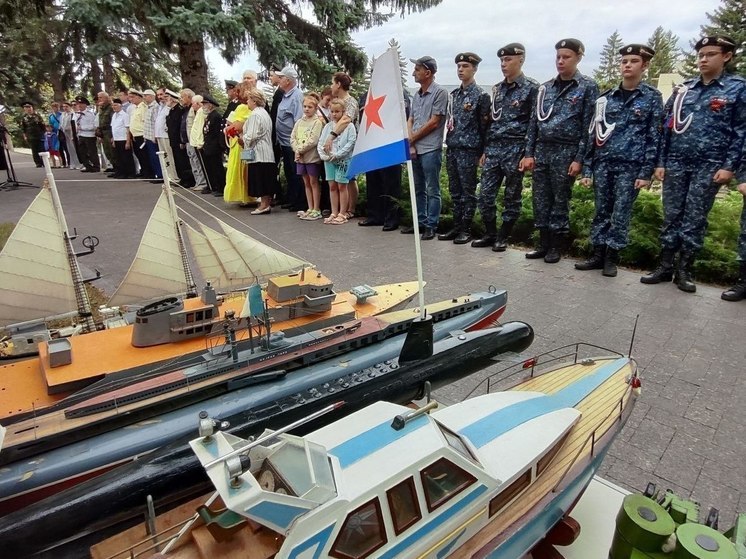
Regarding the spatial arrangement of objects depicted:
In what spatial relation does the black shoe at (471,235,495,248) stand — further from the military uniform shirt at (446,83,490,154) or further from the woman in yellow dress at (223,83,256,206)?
the woman in yellow dress at (223,83,256,206)

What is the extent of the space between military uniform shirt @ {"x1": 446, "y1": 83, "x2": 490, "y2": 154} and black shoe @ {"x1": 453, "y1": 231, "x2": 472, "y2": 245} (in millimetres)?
1521

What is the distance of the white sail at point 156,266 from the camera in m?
4.77

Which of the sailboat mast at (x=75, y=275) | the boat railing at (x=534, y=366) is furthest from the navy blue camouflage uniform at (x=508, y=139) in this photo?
the sailboat mast at (x=75, y=275)

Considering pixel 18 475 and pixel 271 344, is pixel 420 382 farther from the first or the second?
pixel 18 475

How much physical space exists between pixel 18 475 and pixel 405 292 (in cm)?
363

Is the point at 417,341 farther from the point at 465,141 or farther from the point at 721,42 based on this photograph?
the point at 465,141

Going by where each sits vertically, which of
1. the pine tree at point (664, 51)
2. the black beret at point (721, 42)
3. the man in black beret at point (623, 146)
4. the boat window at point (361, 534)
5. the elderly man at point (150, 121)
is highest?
the pine tree at point (664, 51)

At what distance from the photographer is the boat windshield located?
2080 millimetres

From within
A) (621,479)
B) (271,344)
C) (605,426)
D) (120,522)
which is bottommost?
(621,479)

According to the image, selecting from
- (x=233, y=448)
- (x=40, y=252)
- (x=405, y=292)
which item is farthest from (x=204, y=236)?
(x=233, y=448)

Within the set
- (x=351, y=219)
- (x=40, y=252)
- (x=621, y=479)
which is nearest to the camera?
(x=621, y=479)

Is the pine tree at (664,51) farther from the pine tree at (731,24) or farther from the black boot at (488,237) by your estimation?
the black boot at (488,237)

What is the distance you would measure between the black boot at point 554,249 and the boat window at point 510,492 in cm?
587

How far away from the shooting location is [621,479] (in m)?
3.41
